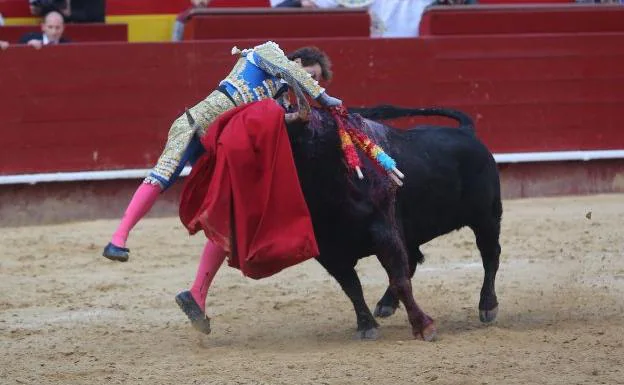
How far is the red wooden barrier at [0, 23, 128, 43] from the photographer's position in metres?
8.00

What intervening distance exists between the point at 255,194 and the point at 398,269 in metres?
0.57

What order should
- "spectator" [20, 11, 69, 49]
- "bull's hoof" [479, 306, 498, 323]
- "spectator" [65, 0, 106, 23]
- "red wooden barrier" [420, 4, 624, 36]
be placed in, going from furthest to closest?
"red wooden barrier" [420, 4, 624, 36] → "spectator" [65, 0, 106, 23] → "spectator" [20, 11, 69, 49] → "bull's hoof" [479, 306, 498, 323]

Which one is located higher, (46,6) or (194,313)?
(46,6)

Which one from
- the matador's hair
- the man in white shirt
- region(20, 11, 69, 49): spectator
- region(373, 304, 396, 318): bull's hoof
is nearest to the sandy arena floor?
region(373, 304, 396, 318): bull's hoof

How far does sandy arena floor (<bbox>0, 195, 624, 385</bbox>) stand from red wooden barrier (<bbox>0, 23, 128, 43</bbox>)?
3.71 ft

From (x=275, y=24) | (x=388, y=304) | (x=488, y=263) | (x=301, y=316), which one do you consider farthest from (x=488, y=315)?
(x=275, y=24)

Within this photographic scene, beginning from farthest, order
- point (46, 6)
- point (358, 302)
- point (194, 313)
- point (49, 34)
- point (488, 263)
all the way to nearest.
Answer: point (46, 6), point (49, 34), point (488, 263), point (358, 302), point (194, 313)

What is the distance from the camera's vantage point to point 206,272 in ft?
15.9

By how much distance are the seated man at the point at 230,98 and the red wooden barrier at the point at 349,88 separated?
10.3ft

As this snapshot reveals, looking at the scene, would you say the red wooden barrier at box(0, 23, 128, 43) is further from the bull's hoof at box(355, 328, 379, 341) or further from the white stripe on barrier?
the bull's hoof at box(355, 328, 379, 341)

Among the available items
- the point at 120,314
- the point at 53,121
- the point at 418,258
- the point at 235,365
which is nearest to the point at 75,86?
the point at 53,121

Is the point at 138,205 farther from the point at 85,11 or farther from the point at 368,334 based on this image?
the point at 85,11

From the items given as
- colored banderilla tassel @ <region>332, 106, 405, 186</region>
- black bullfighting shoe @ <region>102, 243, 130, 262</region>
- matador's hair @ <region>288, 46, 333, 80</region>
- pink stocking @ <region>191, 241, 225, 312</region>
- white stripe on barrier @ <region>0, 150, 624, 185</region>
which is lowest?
white stripe on barrier @ <region>0, 150, 624, 185</region>

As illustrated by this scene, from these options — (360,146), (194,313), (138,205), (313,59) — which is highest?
(313,59)
